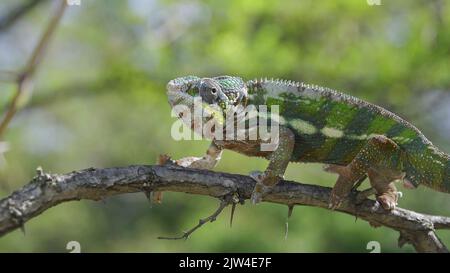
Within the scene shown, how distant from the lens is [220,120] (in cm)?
396

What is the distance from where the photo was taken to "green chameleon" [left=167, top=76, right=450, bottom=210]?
3.93 meters

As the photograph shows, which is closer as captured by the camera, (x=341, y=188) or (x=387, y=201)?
(x=341, y=188)

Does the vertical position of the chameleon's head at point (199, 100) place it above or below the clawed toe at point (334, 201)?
above

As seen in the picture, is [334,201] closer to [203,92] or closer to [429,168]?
[429,168]

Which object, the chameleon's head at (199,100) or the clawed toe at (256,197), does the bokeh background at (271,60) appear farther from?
the clawed toe at (256,197)

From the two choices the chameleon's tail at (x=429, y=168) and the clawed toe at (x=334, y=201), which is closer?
the clawed toe at (x=334, y=201)

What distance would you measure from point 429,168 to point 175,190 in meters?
1.52

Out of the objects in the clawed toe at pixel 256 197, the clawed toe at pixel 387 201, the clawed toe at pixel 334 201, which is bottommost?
the clawed toe at pixel 387 201

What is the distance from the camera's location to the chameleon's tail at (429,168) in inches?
159

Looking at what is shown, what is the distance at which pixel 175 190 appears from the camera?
3529 mm

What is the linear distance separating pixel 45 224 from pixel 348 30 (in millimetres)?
12974

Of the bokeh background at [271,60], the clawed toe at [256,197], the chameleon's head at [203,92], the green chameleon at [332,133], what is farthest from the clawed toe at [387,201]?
the bokeh background at [271,60]

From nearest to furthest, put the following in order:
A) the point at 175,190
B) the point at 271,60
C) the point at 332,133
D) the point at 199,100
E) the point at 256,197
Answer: the point at 175,190 → the point at 256,197 → the point at 199,100 → the point at 332,133 → the point at 271,60

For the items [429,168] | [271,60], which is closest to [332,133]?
[429,168]
